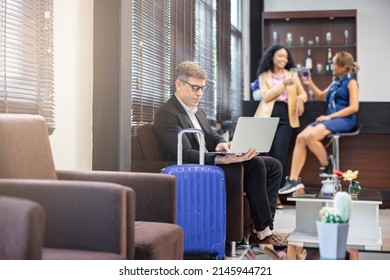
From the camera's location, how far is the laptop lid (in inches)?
119

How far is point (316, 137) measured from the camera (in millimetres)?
5953

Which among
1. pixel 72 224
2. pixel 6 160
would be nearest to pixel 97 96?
pixel 6 160

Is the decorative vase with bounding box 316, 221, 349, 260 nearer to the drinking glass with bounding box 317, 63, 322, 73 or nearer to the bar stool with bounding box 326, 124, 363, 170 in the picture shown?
the bar stool with bounding box 326, 124, 363, 170

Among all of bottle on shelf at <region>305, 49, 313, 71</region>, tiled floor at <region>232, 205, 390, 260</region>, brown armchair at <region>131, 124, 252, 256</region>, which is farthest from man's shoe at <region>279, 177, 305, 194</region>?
brown armchair at <region>131, 124, 252, 256</region>

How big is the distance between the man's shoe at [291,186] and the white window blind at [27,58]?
3399mm

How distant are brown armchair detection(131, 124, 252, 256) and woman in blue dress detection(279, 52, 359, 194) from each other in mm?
2512

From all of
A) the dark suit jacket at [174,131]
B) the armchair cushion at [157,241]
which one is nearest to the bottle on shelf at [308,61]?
the dark suit jacket at [174,131]

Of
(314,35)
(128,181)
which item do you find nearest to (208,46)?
(314,35)

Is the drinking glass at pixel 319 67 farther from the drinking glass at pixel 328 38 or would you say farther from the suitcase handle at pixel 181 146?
the suitcase handle at pixel 181 146

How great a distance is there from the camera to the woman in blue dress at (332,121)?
18.9 feet

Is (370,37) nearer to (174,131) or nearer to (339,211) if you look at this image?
(174,131)

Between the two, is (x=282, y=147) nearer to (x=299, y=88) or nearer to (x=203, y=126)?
(x=299, y=88)

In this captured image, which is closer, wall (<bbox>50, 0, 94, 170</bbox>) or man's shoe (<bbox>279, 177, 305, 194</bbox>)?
wall (<bbox>50, 0, 94, 170</bbox>)
